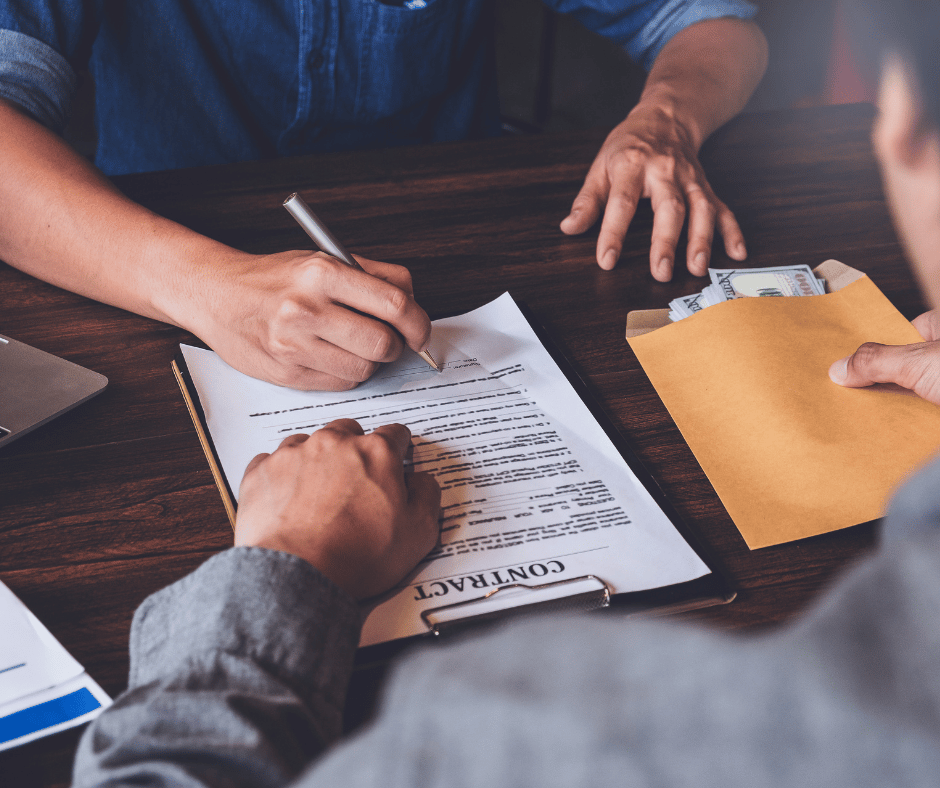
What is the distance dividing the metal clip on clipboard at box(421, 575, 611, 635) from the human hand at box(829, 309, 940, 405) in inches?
14.1

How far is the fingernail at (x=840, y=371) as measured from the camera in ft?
2.39

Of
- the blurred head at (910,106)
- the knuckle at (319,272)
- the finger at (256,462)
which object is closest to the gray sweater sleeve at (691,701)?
the blurred head at (910,106)

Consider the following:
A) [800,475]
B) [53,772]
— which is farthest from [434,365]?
[53,772]

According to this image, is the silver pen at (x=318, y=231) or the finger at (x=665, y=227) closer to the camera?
the silver pen at (x=318, y=231)

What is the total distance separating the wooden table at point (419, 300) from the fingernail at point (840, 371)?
0.17 meters

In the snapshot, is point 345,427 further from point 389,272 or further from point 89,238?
point 89,238

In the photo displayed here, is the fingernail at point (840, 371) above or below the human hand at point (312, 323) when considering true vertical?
below

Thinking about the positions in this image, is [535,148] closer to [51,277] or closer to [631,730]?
[51,277]

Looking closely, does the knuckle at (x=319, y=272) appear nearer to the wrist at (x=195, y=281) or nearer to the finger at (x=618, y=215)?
the wrist at (x=195, y=281)

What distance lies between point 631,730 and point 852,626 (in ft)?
0.19

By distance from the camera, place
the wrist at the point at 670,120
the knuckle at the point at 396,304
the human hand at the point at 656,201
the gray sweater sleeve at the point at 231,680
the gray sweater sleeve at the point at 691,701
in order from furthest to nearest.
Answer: the wrist at the point at 670,120, the human hand at the point at 656,201, the knuckle at the point at 396,304, the gray sweater sleeve at the point at 231,680, the gray sweater sleeve at the point at 691,701

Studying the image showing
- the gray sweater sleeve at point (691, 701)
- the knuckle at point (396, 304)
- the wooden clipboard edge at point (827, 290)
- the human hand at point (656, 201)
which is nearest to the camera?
the gray sweater sleeve at point (691, 701)

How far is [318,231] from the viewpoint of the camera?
2.48ft

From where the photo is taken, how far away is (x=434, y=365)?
75 centimetres
